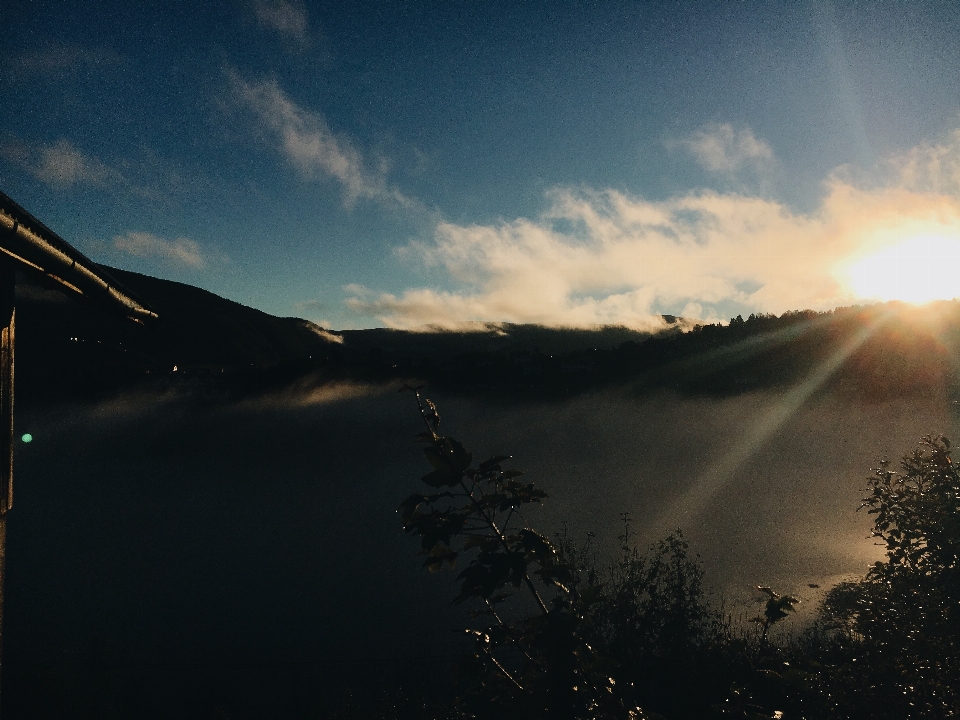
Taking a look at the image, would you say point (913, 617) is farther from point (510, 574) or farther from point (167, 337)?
point (167, 337)

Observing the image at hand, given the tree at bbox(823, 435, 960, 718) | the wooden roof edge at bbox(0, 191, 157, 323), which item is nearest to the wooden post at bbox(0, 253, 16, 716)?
the wooden roof edge at bbox(0, 191, 157, 323)

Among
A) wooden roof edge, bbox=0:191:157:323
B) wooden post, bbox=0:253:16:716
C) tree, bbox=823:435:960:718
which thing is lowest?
tree, bbox=823:435:960:718

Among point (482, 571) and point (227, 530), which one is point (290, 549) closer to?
point (227, 530)

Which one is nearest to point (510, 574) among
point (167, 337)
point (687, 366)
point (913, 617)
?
point (913, 617)

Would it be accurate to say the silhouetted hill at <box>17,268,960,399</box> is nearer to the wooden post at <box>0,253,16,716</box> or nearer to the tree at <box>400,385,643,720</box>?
the wooden post at <box>0,253,16,716</box>

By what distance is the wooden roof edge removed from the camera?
1746mm

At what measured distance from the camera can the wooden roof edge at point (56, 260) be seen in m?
1.75

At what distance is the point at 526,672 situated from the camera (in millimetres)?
2291

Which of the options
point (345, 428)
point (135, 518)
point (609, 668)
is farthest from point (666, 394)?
point (609, 668)

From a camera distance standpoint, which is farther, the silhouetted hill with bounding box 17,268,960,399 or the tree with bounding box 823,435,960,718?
the silhouetted hill with bounding box 17,268,960,399

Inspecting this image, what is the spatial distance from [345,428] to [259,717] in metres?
10.4

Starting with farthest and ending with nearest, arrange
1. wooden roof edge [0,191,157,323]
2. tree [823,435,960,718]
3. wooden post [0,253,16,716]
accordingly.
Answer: tree [823,435,960,718] → wooden post [0,253,16,716] → wooden roof edge [0,191,157,323]

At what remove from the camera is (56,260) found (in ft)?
6.59

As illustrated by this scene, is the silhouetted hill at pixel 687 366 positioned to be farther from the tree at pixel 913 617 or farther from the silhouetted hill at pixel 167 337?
the tree at pixel 913 617
